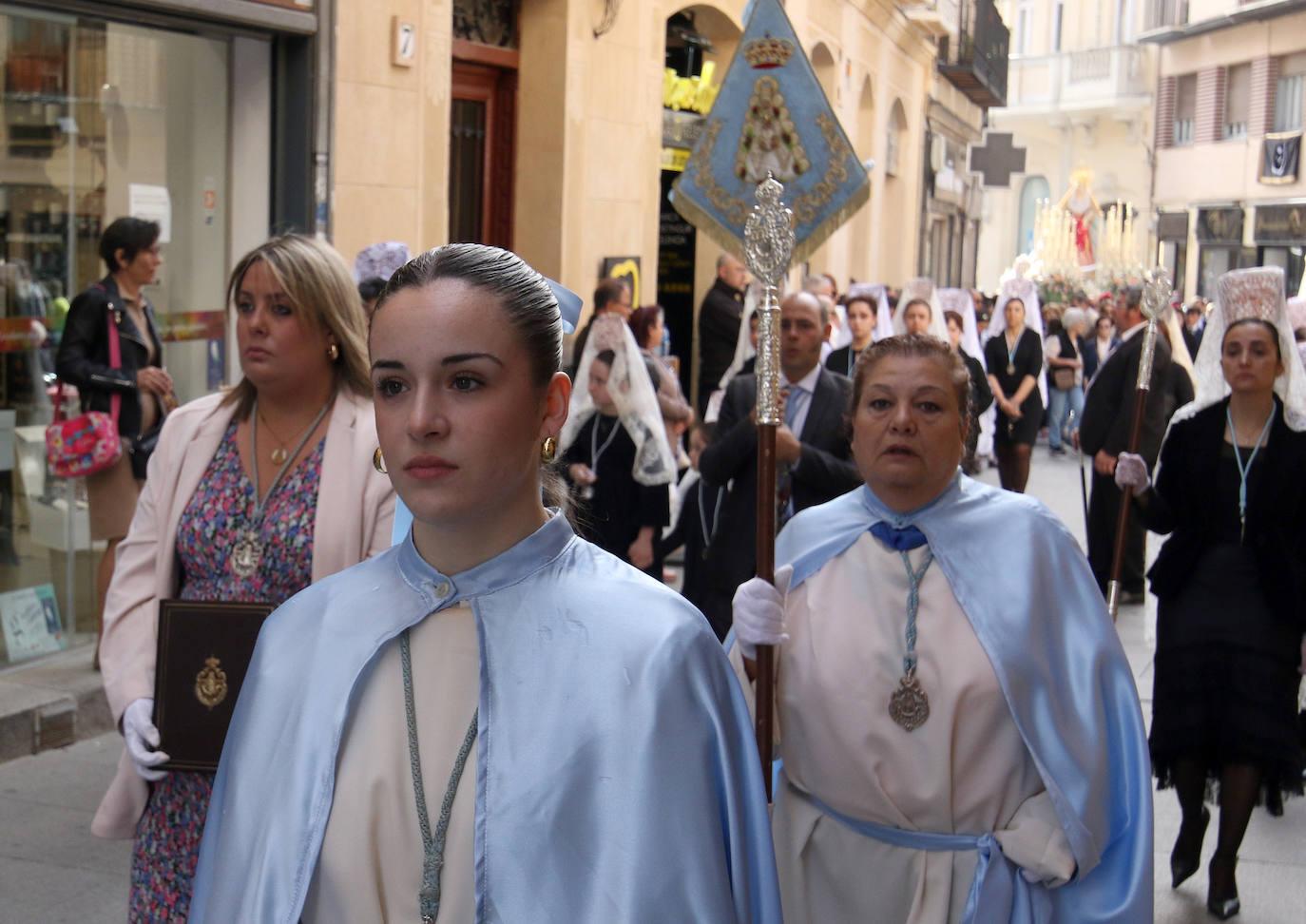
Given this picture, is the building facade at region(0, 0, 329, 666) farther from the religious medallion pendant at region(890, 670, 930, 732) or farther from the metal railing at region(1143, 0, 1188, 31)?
the metal railing at region(1143, 0, 1188, 31)

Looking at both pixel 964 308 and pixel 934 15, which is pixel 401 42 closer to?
pixel 964 308

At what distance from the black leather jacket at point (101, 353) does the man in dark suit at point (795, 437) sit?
106 inches

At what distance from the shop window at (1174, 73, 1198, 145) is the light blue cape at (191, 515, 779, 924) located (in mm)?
53484

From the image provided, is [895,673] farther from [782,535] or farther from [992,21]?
[992,21]

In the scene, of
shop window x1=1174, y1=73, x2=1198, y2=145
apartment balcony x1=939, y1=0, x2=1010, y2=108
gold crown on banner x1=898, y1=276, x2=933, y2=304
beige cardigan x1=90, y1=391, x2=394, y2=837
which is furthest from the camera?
shop window x1=1174, y1=73, x2=1198, y2=145

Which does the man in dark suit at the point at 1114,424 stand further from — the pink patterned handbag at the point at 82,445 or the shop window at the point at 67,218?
the pink patterned handbag at the point at 82,445

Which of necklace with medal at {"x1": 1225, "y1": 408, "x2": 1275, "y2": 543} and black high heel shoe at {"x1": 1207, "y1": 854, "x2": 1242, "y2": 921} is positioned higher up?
necklace with medal at {"x1": 1225, "y1": 408, "x2": 1275, "y2": 543}

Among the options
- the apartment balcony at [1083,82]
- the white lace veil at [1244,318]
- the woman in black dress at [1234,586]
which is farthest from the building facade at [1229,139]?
the woman in black dress at [1234,586]

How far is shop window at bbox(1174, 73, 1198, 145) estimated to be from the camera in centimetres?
5272

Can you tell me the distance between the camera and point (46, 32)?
26.0 feet

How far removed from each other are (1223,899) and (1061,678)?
2592 mm

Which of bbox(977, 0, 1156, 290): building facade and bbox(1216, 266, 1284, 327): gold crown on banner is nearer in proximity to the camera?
bbox(1216, 266, 1284, 327): gold crown on banner

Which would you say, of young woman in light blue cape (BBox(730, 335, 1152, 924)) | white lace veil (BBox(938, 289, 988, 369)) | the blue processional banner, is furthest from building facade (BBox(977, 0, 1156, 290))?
young woman in light blue cape (BBox(730, 335, 1152, 924))

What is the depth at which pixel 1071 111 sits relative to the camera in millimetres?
61031
